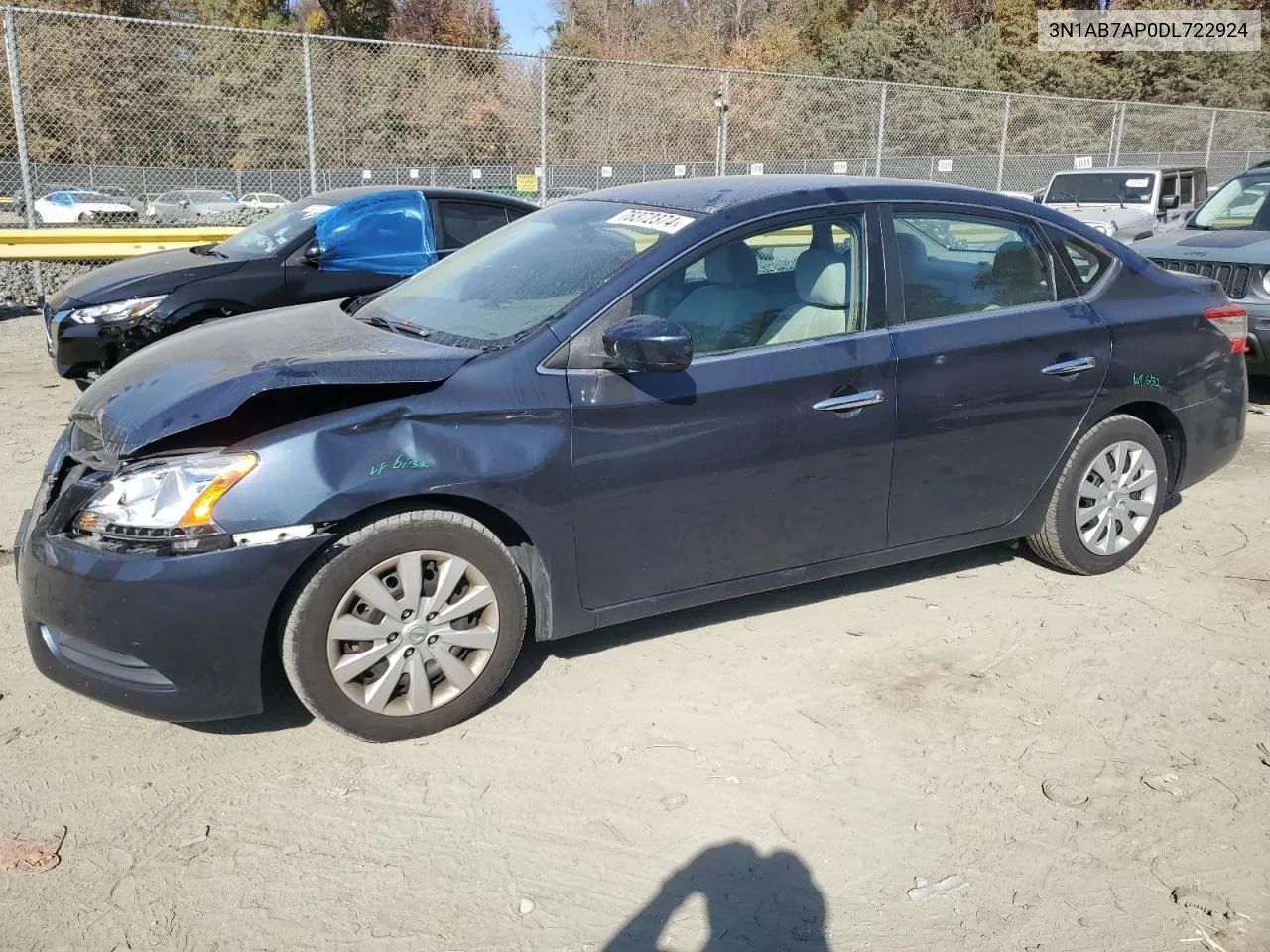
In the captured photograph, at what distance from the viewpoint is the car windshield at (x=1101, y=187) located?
1487 centimetres

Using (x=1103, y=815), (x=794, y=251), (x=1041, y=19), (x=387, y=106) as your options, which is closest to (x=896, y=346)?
(x=794, y=251)

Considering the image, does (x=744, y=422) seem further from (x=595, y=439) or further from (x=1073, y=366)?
(x=1073, y=366)

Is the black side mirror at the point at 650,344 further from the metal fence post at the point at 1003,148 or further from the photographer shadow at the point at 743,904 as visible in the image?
the metal fence post at the point at 1003,148

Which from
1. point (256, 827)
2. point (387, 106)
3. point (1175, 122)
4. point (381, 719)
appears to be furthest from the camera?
point (1175, 122)

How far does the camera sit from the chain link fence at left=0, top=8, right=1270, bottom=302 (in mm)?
12062

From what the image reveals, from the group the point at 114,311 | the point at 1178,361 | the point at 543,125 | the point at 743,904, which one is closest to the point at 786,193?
the point at 1178,361

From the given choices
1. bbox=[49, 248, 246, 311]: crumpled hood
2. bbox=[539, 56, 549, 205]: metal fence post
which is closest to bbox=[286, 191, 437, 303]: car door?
bbox=[49, 248, 246, 311]: crumpled hood

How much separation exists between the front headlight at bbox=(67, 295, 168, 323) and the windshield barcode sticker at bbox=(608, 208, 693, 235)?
451 cm

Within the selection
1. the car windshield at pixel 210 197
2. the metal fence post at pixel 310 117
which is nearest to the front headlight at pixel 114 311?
the metal fence post at pixel 310 117

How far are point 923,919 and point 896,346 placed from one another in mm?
2073

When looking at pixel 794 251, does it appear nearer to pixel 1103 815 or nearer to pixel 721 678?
pixel 721 678

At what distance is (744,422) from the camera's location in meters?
3.72

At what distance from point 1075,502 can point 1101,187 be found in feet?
40.1

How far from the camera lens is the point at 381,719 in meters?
3.33
